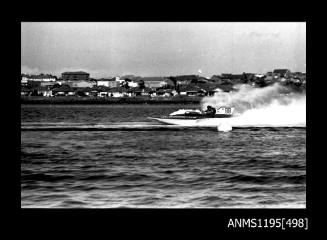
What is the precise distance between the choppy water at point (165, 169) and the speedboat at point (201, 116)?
2490 millimetres

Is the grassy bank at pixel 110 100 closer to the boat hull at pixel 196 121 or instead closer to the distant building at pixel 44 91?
the distant building at pixel 44 91

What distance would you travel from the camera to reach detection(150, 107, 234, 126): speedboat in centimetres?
3609

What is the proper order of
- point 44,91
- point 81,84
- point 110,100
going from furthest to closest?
point 81,84 → point 44,91 → point 110,100

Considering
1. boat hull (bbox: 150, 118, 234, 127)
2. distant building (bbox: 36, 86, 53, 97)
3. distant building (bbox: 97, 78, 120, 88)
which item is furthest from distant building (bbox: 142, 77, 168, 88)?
boat hull (bbox: 150, 118, 234, 127)

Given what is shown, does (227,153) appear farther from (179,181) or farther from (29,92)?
(29,92)

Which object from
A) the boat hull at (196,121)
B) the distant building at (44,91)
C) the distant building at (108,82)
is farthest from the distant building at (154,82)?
the boat hull at (196,121)

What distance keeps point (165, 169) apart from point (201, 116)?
16.8 meters

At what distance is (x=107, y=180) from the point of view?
17.5 metres

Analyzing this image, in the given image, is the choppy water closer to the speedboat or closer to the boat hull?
the speedboat

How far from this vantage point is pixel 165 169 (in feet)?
65.1

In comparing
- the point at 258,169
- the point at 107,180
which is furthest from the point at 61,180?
the point at 258,169

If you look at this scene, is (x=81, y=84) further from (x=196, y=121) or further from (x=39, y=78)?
(x=196, y=121)

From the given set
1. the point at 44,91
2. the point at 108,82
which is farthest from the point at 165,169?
the point at 108,82
